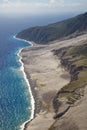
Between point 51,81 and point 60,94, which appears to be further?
point 51,81

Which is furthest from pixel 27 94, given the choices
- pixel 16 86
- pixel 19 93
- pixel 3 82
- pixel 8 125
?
pixel 8 125

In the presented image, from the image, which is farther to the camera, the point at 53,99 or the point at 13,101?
the point at 13,101

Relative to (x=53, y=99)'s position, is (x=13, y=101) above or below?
above

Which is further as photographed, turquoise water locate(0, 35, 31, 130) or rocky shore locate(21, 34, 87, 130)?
turquoise water locate(0, 35, 31, 130)

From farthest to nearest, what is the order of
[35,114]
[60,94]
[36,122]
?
[60,94] → [35,114] → [36,122]

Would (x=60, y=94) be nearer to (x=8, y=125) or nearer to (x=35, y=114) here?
(x=35, y=114)

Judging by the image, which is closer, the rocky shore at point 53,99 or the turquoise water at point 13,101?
the rocky shore at point 53,99

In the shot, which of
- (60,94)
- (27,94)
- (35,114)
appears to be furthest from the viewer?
(27,94)

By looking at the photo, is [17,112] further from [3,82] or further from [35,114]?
[3,82]

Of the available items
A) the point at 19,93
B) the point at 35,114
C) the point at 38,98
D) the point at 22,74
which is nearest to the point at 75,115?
the point at 35,114
